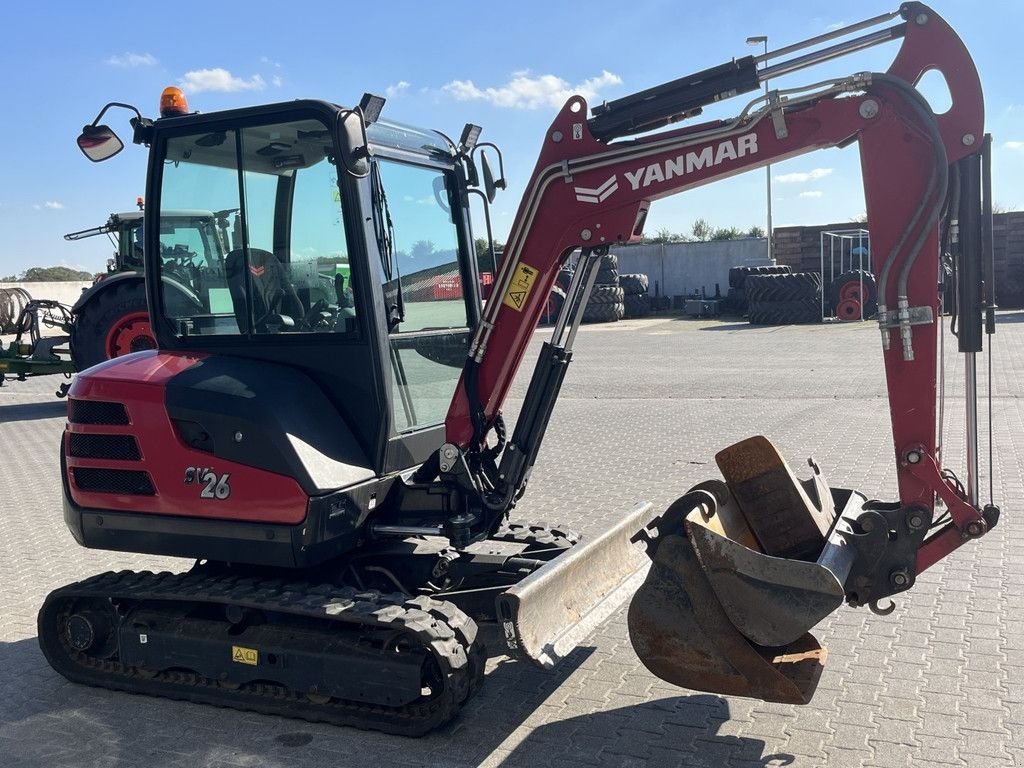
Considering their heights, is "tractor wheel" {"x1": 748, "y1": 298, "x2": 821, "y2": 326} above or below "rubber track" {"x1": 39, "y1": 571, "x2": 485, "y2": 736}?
above

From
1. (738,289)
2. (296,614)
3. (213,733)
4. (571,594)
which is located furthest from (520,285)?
(738,289)

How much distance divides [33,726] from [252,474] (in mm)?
1537

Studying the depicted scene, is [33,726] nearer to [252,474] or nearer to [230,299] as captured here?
[252,474]

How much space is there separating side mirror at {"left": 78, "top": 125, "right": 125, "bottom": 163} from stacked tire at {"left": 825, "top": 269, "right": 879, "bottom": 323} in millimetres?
24940

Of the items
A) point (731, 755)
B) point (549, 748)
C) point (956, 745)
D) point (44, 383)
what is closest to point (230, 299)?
point (549, 748)

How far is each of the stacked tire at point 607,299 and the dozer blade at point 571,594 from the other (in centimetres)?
2708

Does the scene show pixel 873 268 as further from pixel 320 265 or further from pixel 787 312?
pixel 787 312

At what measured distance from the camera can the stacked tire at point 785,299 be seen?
93.8 feet

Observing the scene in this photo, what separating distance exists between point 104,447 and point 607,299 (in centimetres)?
2875

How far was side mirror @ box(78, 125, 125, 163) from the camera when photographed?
5.00 metres

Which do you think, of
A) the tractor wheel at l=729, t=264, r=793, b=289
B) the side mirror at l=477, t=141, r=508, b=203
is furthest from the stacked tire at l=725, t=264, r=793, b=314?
the side mirror at l=477, t=141, r=508, b=203

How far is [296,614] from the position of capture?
4.67 meters

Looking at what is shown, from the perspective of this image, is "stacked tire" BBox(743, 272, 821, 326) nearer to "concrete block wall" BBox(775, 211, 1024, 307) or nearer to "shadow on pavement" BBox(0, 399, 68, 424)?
"concrete block wall" BBox(775, 211, 1024, 307)

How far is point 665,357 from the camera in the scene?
21.1 m
